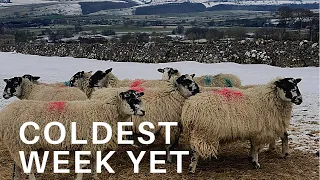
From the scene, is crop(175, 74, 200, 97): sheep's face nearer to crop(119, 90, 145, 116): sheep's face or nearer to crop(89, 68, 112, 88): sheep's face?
crop(119, 90, 145, 116): sheep's face

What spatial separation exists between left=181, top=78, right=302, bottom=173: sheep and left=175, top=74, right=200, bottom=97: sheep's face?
0.65 meters

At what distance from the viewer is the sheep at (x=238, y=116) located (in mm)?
7969

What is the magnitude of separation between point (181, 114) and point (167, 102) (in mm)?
502

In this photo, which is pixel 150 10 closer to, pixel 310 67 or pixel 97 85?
pixel 310 67

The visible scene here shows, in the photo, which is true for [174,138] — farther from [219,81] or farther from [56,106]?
[219,81]

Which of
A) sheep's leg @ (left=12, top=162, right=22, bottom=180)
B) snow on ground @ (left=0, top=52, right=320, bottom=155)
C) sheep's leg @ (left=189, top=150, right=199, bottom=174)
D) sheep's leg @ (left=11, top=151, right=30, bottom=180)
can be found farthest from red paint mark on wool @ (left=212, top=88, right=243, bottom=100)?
sheep's leg @ (left=12, top=162, right=22, bottom=180)

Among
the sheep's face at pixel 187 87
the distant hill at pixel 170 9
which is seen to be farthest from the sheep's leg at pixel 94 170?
the distant hill at pixel 170 9

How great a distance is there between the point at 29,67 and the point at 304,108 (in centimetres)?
1806

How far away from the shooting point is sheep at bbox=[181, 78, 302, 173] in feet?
26.1

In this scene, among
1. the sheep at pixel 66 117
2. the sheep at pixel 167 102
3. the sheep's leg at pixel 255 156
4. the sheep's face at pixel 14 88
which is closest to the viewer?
the sheep at pixel 66 117

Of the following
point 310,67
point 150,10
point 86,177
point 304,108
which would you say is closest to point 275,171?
point 86,177

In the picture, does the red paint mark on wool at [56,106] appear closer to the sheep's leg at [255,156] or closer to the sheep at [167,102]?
the sheep at [167,102]

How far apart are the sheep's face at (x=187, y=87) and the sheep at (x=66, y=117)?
1.47 meters

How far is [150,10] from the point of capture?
6713 inches
